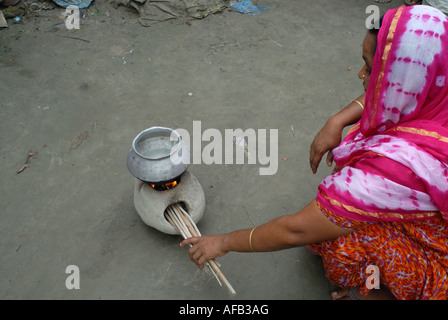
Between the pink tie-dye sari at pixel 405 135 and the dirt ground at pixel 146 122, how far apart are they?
3.19 feet

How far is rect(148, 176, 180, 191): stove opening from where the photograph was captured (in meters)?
2.28

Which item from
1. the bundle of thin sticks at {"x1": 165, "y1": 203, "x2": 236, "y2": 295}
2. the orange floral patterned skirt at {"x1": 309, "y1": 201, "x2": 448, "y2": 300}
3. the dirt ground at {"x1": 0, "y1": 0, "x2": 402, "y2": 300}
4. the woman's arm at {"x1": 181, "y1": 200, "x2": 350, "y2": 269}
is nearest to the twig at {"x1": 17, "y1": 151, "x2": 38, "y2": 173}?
the dirt ground at {"x1": 0, "y1": 0, "x2": 402, "y2": 300}

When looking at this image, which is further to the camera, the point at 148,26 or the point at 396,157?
the point at 148,26

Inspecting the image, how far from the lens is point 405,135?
Answer: 155 centimetres

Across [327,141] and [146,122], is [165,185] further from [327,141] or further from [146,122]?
[146,122]

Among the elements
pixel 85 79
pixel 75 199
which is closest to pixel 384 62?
pixel 75 199

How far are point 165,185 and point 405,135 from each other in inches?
54.4

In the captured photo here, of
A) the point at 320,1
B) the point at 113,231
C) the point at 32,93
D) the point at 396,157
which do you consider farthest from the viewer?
the point at 320,1

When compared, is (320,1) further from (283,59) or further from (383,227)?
(383,227)

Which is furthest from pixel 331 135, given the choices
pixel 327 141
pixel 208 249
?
pixel 208 249

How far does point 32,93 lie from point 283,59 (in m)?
2.50

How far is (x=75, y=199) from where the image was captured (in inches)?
108

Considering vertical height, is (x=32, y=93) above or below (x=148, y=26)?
below

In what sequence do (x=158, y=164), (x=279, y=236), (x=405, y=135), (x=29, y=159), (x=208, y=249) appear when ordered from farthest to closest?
(x=29, y=159), (x=158, y=164), (x=208, y=249), (x=279, y=236), (x=405, y=135)
